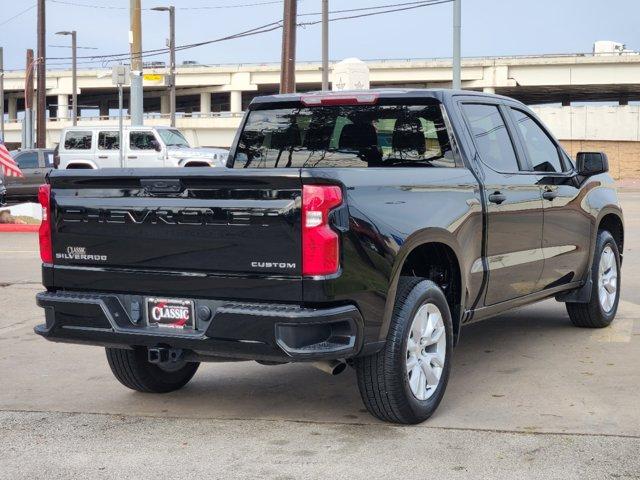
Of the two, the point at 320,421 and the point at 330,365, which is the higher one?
the point at 330,365

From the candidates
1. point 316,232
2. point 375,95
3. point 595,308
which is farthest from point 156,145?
point 316,232

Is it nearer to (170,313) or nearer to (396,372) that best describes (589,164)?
(396,372)

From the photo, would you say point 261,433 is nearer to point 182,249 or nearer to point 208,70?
point 182,249

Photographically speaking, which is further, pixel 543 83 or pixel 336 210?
pixel 543 83

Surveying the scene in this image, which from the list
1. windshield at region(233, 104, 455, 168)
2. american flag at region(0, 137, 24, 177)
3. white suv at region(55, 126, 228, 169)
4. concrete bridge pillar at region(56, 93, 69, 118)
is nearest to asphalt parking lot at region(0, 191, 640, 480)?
windshield at region(233, 104, 455, 168)

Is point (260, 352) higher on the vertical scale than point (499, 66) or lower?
lower

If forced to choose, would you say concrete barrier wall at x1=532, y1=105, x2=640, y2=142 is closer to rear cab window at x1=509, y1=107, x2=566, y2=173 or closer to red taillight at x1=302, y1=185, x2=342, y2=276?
rear cab window at x1=509, y1=107, x2=566, y2=173

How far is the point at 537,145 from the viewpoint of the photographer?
7703mm

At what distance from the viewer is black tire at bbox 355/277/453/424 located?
5434 mm

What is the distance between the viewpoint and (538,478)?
15.3ft

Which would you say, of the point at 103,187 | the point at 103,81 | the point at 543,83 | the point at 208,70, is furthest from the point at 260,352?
the point at 103,81

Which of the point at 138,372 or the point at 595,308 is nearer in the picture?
the point at 138,372

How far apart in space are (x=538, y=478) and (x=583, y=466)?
0.29 m

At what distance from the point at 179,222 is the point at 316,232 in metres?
0.77
